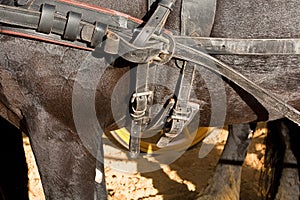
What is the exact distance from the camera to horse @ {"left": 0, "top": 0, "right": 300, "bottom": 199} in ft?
4.86

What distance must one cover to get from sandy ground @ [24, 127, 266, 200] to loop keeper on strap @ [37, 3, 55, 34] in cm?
148

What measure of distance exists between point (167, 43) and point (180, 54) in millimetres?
54

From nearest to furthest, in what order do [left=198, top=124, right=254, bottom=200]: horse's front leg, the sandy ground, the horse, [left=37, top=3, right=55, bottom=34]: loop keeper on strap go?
[left=37, top=3, right=55, bottom=34]: loop keeper on strap → the horse → [left=198, top=124, right=254, bottom=200]: horse's front leg → the sandy ground

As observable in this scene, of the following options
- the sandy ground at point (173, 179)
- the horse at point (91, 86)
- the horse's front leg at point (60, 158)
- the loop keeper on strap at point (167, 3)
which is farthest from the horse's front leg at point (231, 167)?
the loop keeper on strap at point (167, 3)

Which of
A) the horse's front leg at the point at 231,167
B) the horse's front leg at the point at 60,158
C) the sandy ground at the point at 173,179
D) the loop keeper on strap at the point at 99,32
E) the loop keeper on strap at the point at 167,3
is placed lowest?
the sandy ground at the point at 173,179

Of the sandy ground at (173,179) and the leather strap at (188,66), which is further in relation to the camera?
the sandy ground at (173,179)

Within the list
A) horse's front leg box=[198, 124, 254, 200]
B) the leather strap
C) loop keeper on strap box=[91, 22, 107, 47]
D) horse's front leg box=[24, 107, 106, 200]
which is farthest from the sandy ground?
loop keeper on strap box=[91, 22, 107, 47]

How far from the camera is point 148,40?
4.70 ft

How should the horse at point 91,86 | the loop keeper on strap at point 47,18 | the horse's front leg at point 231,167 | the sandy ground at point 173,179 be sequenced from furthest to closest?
the sandy ground at point 173,179, the horse's front leg at point 231,167, the horse at point 91,86, the loop keeper on strap at point 47,18

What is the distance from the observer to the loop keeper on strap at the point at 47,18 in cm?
137

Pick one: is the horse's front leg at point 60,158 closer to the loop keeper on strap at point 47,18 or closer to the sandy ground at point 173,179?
the loop keeper on strap at point 47,18

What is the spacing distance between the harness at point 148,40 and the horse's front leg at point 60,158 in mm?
187

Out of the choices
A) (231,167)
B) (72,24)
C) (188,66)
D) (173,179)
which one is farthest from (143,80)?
(173,179)

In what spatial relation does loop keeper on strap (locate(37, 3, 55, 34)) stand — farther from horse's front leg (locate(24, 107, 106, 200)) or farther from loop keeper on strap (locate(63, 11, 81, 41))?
horse's front leg (locate(24, 107, 106, 200))
